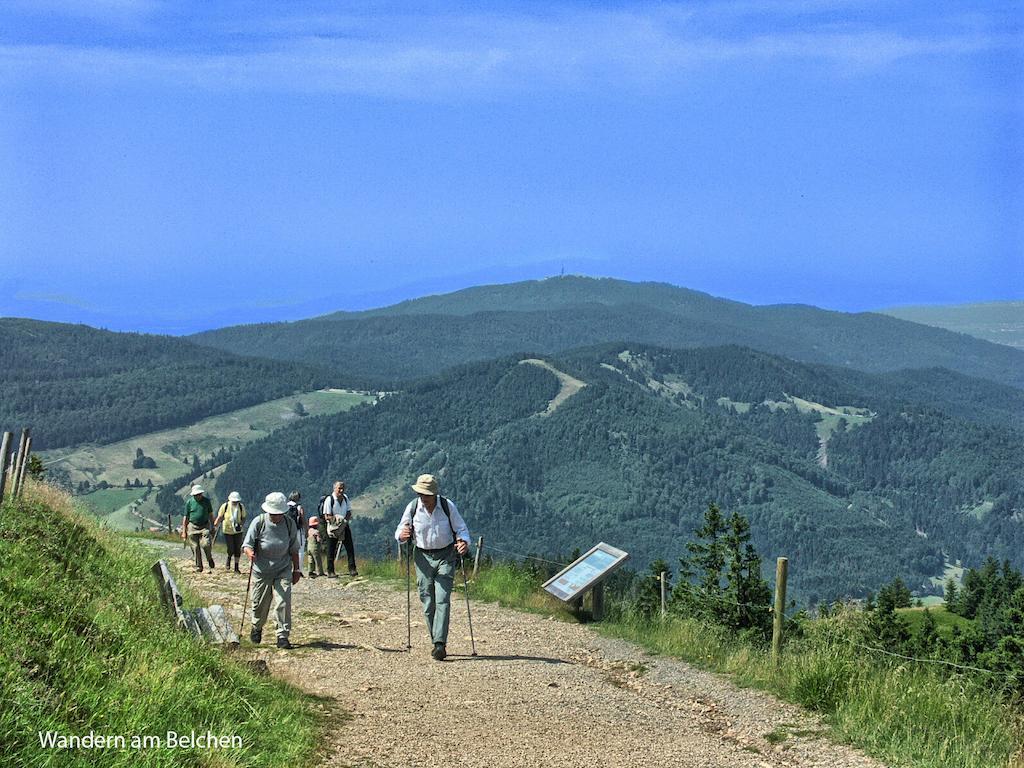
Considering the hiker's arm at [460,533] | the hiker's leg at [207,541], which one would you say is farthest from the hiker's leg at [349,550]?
the hiker's arm at [460,533]

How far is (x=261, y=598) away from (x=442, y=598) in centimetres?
196

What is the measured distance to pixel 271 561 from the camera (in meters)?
12.2

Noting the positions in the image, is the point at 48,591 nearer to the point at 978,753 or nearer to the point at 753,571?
the point at 978,753

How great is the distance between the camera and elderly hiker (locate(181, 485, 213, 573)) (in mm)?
19828

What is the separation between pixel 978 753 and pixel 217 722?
5.43m

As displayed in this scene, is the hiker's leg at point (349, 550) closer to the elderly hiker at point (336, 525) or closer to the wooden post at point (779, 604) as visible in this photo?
the elderly hiker at point (336, 525)

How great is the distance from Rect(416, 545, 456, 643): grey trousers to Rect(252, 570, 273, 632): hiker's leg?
162 cm

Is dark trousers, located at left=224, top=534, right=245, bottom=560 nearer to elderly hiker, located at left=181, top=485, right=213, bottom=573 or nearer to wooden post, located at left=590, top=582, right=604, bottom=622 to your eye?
elderly hiker, located at left=181, top=485, right=213, bottom=573

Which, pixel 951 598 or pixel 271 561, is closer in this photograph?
pixel 271 561

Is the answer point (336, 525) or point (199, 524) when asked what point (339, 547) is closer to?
point (336, 525)

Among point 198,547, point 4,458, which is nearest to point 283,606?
point 4,458

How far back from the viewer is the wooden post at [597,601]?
15.6 m

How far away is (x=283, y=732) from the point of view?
7.87 m

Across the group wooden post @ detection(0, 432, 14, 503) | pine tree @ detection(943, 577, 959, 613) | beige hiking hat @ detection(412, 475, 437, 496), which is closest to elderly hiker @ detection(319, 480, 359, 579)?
wooden post @ detection(0, 432, 14, 503)
